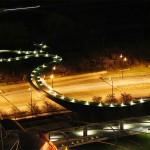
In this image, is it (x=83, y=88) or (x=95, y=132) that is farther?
(x=83, y=88)

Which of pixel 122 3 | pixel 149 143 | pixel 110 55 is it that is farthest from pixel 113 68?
pixel 122 3

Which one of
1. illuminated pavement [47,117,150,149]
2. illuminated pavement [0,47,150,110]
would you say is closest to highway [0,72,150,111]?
illuminated pavement [0,47,150,110]

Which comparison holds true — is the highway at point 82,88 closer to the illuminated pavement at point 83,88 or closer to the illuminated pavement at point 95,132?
the illuminated pavement at point 83,88

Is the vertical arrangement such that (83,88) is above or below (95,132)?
below

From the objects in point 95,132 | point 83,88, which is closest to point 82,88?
point 83,88

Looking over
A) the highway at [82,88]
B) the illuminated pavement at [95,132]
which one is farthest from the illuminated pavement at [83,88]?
the illuminated pavement at [95,132]

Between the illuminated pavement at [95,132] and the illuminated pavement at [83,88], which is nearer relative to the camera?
the illuminated pavement at [95,132]

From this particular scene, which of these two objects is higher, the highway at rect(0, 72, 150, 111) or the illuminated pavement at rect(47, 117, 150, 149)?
the illuminated pavement at rect(47, 117, 150, 149)

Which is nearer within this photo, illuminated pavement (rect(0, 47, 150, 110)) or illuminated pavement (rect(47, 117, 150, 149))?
illuminated pavement (rect(47, 117, 150, 149))

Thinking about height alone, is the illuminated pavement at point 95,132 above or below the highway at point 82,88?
above

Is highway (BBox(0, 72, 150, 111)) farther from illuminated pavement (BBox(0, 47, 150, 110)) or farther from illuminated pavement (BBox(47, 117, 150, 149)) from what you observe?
illuminated pavement (BBox(47, 117, 150, 149))

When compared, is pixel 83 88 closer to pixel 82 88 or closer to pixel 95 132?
pixel 82 88
